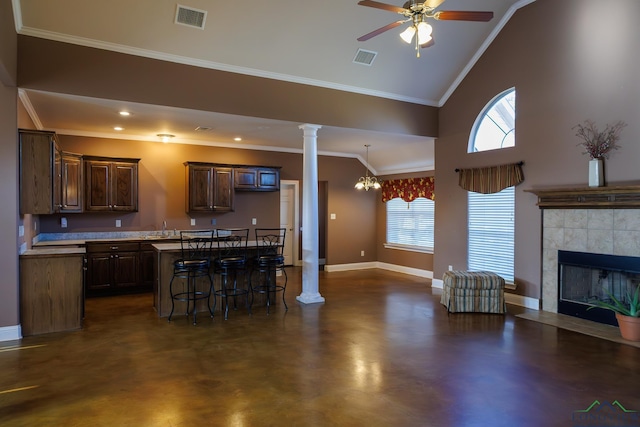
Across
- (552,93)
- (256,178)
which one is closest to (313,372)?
(552,93)

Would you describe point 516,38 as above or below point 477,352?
above

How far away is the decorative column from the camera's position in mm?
5957

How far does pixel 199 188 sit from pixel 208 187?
160 mm

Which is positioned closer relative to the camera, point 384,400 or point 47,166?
point 384,400

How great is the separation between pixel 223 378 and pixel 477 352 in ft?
8.12

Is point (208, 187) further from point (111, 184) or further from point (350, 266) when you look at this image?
point (350, 266)

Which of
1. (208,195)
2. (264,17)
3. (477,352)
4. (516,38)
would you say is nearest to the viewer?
(477,352)

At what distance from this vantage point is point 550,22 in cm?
538

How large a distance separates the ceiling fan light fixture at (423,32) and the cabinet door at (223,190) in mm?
4879

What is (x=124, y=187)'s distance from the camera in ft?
21.9

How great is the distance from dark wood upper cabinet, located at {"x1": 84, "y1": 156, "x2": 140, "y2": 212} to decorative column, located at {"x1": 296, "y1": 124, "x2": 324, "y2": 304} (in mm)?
3052

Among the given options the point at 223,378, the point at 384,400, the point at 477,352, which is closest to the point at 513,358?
the point at 477,352

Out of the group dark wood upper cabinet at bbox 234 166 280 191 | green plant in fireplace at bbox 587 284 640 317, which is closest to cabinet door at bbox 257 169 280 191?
dark wood upper cabinet at bbox 234 166 280 191

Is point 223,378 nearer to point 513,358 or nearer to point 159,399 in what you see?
point 159,399
